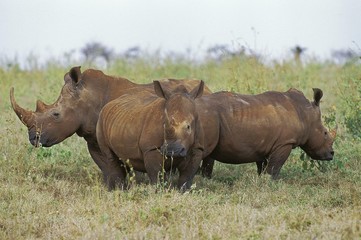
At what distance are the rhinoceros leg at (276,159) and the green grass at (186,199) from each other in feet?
0.60

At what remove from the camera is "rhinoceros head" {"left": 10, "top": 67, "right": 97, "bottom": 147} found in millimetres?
10438

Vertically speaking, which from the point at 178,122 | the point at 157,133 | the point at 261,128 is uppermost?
Result: the point at 178,122

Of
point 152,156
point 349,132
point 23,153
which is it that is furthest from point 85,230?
point 349,132

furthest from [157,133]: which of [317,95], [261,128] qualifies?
[317,95]

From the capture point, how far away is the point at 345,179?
402 inches

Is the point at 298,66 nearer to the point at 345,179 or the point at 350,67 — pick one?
the point at 350,67

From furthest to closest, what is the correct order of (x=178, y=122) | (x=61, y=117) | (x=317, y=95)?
(x=317, y=95), (x=61, y=117), (x=178, y=122)

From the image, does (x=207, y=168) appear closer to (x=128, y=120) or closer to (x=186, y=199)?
(x=128, y=120)

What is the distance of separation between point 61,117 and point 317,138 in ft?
10.1

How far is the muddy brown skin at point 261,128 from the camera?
32.3ft

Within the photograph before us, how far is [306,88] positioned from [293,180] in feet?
19.1

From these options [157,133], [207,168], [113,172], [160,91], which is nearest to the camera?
[157,133]

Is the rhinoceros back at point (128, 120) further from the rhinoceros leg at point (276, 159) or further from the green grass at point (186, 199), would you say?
Result: the rhinoceros leg at point (276, 159)

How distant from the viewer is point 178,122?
8844 millimetres
